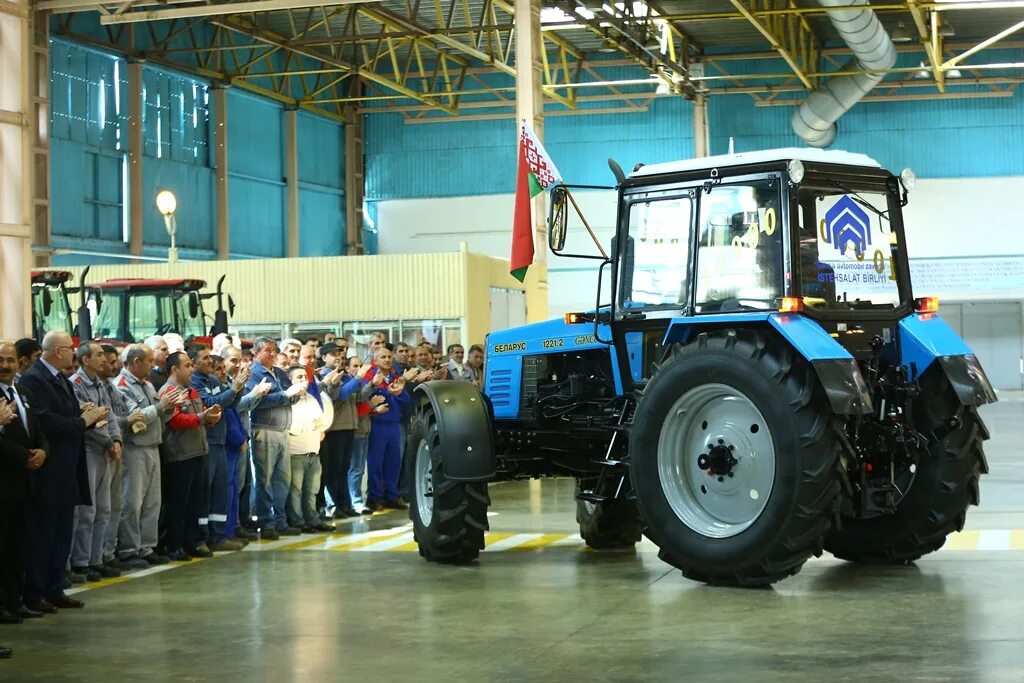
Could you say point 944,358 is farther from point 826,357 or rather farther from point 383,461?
point 383,461

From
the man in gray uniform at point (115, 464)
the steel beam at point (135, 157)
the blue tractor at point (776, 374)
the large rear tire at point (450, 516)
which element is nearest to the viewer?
the blue tractor at point (776, 374)

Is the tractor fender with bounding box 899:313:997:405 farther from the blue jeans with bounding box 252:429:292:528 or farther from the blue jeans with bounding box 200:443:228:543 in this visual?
the blue jeans with bounding box 252:429:292:528

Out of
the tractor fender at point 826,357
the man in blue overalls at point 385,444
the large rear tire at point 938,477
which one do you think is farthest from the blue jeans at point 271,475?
the large rear tire at point 938,477

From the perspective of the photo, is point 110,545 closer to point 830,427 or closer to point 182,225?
point 830,427

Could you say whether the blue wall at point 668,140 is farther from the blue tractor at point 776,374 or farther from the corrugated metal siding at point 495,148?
the blue tractor at point 776,374

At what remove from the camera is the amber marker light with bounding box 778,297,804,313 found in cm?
867

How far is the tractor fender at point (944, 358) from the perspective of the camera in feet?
29.9

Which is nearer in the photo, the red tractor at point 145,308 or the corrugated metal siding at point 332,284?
the red tractor at point 145,308

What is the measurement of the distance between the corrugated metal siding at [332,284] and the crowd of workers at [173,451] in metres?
11.6

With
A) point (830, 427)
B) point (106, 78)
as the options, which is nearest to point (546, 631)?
point (830, 427)

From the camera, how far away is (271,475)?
41.5ft

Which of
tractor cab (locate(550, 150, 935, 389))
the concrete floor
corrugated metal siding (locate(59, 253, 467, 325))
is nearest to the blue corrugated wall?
corrugated metal siding (locate(59, 253, 467, 325))

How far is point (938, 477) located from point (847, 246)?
1.59 meters

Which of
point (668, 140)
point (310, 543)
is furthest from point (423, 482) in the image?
point (668, 140)
